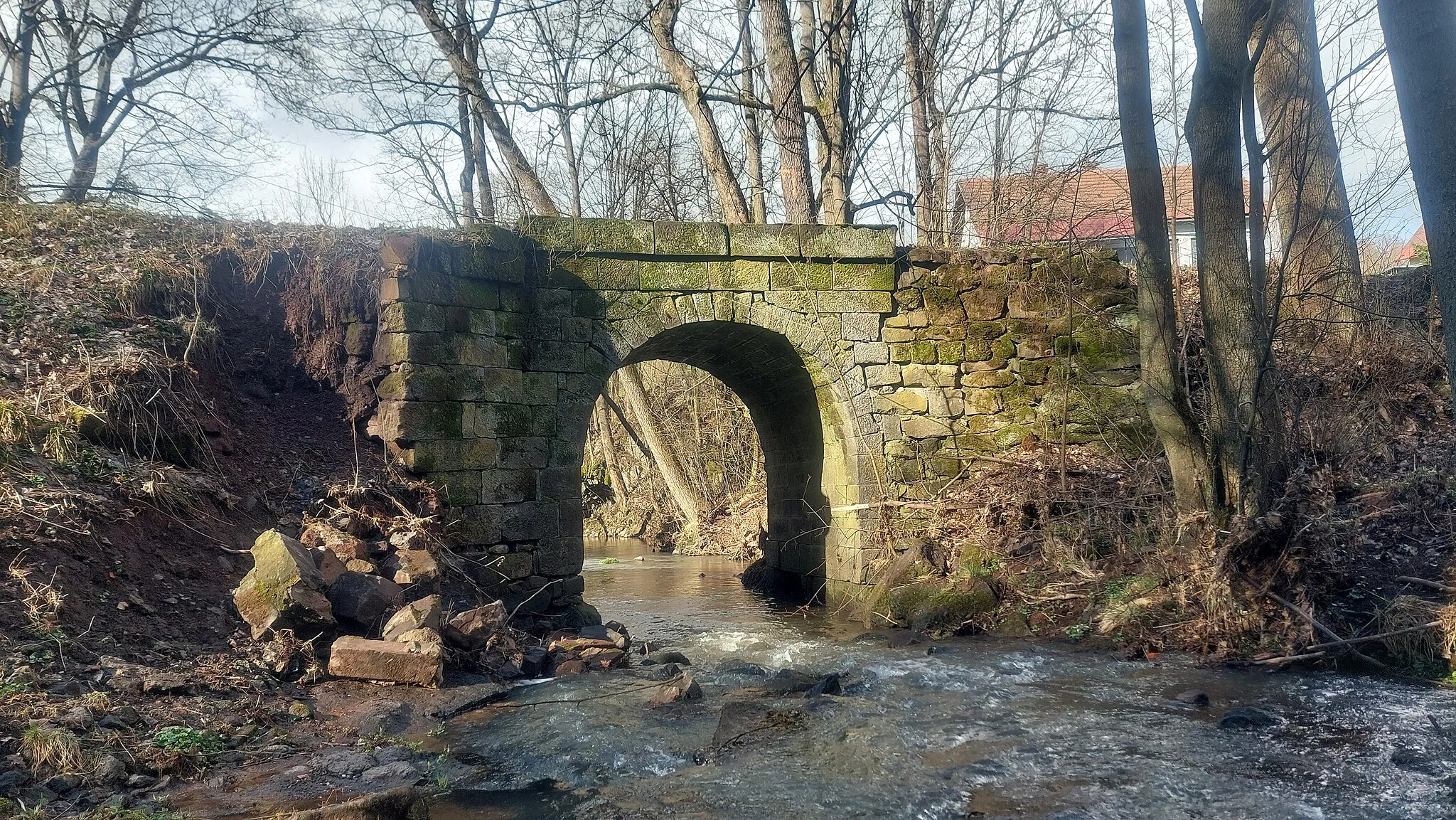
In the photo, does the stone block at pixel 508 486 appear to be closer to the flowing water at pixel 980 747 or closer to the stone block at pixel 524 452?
the stone block at pixel 524 452

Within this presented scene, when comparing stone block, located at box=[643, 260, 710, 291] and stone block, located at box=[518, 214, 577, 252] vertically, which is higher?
stone block, located at box=[518, 214, 577, 252]

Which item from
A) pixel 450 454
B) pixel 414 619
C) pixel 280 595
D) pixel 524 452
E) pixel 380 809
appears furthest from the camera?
pixel 524 452

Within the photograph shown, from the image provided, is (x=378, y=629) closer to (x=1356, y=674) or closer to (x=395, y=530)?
(x=395, y=530)

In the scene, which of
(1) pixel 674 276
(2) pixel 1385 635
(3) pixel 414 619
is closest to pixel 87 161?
(1) pixel 674 276

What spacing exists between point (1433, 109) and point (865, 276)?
533cm

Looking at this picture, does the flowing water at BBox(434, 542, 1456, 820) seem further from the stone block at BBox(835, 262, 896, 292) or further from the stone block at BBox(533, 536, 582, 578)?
the stone block at BBox(835, 262, 896, 292)

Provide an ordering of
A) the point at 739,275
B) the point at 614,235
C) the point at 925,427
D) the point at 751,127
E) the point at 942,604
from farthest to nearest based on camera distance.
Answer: the point at 751,127
the point at 925,427
the point at 739,275
the point at 614,235
the point at 942,604

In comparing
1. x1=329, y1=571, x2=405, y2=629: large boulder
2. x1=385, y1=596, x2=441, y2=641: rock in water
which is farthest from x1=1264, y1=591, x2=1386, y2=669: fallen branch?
x1=329, y1=571, x2=405, y2=629: large boulder

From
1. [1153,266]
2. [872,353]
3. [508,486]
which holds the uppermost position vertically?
[1153,266]

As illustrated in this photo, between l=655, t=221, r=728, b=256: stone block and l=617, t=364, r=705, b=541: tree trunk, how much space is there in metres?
6.76

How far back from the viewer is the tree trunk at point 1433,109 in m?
3.48

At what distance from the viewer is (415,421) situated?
713 cm

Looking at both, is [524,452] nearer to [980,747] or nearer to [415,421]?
[415,421]

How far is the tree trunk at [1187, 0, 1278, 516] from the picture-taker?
6477 mm
